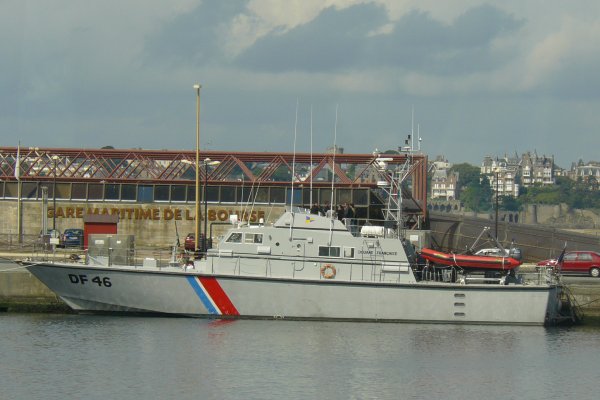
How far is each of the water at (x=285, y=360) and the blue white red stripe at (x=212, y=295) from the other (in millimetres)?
717

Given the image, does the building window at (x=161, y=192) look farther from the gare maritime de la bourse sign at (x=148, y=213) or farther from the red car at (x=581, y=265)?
the red car at (x=581, y=265)

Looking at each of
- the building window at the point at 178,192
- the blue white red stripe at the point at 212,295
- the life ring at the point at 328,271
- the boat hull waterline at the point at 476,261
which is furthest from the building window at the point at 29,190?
the boat hull waterline at the point at 476,261

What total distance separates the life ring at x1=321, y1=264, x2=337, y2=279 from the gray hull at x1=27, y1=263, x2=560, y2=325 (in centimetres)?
24

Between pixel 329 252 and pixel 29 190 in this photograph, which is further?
pixel 29 190

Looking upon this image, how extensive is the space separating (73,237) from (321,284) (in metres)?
24.4

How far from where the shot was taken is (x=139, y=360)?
35.1 meters

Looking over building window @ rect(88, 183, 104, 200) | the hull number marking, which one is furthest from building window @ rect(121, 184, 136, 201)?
the hull number marking

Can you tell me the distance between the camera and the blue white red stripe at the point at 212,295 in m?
41.3

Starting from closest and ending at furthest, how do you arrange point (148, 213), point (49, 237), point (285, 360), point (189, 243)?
1. point (285, 360)
2. point (189, 243)
3. point (49, 237)
4. point (148, 213)

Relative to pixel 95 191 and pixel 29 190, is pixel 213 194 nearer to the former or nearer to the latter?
pixel 95 191

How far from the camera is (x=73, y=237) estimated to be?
61.7 meters

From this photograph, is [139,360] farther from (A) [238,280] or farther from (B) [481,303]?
(B) [481,303]

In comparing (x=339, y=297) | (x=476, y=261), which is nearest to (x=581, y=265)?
(x=476, y=261)

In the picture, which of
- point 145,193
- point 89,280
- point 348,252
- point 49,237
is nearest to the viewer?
point 348,252
